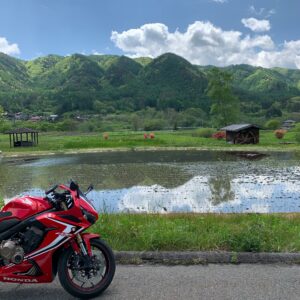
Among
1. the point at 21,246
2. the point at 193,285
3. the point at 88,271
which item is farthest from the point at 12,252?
the point at 193,285

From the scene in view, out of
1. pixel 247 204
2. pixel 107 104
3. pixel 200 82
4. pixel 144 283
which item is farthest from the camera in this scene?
pixel 200 82

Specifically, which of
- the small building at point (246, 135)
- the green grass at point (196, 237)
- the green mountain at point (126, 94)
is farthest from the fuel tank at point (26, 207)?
the green mountain at point (126, 94)

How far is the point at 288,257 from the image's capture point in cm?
506

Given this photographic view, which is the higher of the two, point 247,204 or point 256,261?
point 256,261

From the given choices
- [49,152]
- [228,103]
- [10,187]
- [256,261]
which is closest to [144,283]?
[256,261]

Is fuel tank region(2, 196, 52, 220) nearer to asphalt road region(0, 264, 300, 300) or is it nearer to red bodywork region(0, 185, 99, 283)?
red bodywork region(0, 185, 99, 283)

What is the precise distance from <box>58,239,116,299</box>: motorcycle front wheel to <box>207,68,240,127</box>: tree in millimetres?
66024

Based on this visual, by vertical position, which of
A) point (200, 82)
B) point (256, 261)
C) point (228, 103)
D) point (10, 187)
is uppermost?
point (200, 82)

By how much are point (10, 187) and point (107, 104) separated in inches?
4777

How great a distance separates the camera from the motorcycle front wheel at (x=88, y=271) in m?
3.99

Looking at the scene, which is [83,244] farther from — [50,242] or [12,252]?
[12,252]

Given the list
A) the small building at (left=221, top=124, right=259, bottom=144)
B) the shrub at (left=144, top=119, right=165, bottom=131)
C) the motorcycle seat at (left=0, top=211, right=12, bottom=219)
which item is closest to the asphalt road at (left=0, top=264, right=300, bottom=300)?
the motorcycle seat at (left=0, top=211, right=12, bottom=219)

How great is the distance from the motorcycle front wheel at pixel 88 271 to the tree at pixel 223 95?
217 ft

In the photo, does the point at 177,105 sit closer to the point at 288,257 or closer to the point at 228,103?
the point at 228,103
